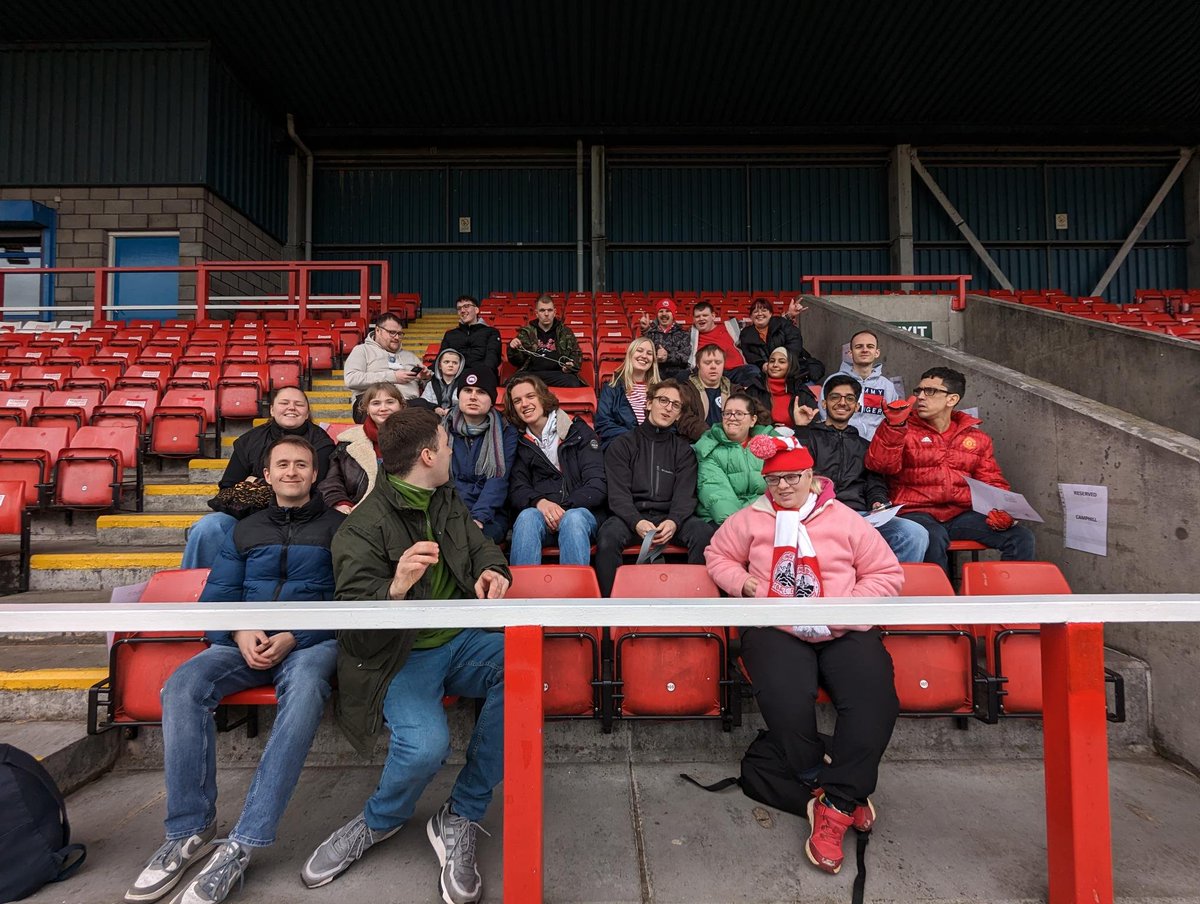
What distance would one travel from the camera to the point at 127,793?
86.9 inches

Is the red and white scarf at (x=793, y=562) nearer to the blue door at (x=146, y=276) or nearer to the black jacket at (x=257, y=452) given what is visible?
the black jacket at (x=257, y=452)

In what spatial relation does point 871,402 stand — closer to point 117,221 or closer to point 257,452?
point 257,452

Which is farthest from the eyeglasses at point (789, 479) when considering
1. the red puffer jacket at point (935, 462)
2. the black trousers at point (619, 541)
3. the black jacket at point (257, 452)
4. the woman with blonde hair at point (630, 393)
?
the black jacket at point (257, 452)

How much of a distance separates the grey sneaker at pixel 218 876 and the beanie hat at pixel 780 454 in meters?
2.07

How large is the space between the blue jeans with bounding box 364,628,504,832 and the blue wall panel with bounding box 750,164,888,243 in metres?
13.7

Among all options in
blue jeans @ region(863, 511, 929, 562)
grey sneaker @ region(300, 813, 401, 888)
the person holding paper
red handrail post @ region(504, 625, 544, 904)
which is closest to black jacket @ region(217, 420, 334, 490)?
grey sneaker @ region(300, 813, 401, 888)

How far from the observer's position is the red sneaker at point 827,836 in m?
1.79

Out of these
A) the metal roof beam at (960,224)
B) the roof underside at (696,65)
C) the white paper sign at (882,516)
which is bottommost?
the white paper sign at (882,516)

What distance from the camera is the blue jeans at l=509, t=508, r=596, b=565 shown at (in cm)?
294

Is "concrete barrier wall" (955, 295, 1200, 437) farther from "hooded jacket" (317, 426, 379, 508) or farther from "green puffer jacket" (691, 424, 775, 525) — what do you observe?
"hooded jacket" (317, 426, 379, 508)

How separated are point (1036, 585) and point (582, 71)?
1157 cm

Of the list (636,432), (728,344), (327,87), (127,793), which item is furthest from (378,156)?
(127,793)

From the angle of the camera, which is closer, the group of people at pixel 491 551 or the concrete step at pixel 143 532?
the group of people at pixel 491 551

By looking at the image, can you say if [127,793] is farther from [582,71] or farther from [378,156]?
[378,156]
